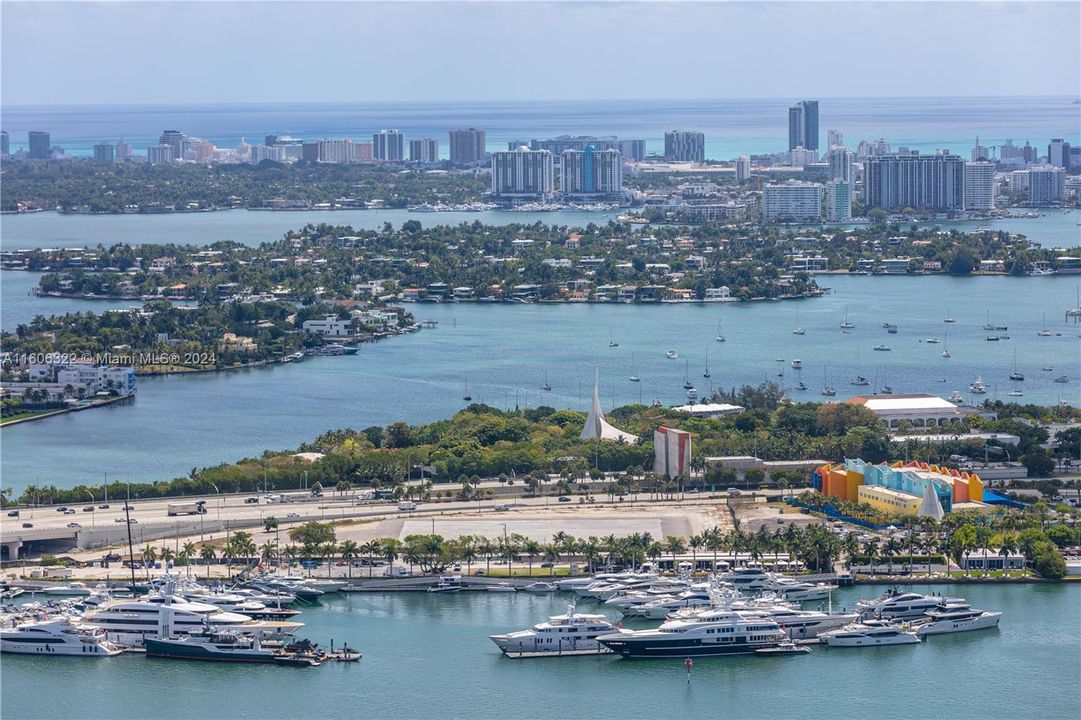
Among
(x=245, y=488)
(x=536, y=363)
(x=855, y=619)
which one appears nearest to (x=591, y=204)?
(x=536, y=363)

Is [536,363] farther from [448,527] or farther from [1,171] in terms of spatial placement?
[1,171]

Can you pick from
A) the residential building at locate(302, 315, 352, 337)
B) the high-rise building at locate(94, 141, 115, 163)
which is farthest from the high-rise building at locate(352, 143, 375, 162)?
the residential building at locate(302, 315, 352, 337)

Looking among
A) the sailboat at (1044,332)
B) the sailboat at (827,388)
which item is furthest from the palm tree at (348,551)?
the sailboat at (1044,332)

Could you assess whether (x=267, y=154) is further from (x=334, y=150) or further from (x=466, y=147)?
(x=466, y=147)

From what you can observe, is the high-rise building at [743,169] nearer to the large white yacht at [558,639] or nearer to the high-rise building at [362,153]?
the high-rise building at [362,153]

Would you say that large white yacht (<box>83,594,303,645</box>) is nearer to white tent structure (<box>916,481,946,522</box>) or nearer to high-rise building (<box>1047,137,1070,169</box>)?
white tent structure (<box>916,481,946,522</box>)

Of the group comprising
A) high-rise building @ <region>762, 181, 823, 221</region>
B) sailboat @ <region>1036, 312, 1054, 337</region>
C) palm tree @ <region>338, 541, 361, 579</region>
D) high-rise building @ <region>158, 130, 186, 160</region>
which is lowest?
palm tree @ <region>338, 541, 361, 579</region>
